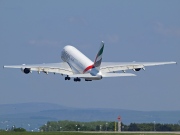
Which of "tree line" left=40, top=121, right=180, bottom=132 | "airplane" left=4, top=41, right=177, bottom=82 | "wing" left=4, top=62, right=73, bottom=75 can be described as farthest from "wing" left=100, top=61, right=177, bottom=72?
"tree line" left=40, top=121, right=180, bottom=132

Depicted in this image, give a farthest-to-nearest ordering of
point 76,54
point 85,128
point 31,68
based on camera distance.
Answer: point 76,54
point 31,68
point 85,128

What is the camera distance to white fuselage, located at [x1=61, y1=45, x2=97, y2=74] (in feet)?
565

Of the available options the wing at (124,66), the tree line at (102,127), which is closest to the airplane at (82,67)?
the wing at (124,66)

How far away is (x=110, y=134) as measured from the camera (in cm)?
12106

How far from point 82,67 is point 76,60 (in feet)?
23.9

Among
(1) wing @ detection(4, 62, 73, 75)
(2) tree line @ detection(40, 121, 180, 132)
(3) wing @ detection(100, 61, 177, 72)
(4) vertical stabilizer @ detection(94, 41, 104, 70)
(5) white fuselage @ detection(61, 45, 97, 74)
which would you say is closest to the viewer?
(2) tree line @ detection(40, 121, 180, 132)

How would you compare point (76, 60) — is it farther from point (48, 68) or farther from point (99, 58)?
point (99, 58)

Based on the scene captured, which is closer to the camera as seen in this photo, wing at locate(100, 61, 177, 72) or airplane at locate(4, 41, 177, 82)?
airplane at locate(4, 41, 177, 82)

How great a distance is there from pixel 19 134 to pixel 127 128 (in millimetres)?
48955

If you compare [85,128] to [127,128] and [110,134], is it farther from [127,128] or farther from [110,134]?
[110,134]

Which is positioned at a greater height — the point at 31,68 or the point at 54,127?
the point at 31,68

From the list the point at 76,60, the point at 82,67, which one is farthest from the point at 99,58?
the point at 76,60

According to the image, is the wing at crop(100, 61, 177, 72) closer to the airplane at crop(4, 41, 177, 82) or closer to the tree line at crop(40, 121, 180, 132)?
the airplane at crop(4, 41, 177, 82)

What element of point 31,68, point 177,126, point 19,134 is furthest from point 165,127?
point 19,134
